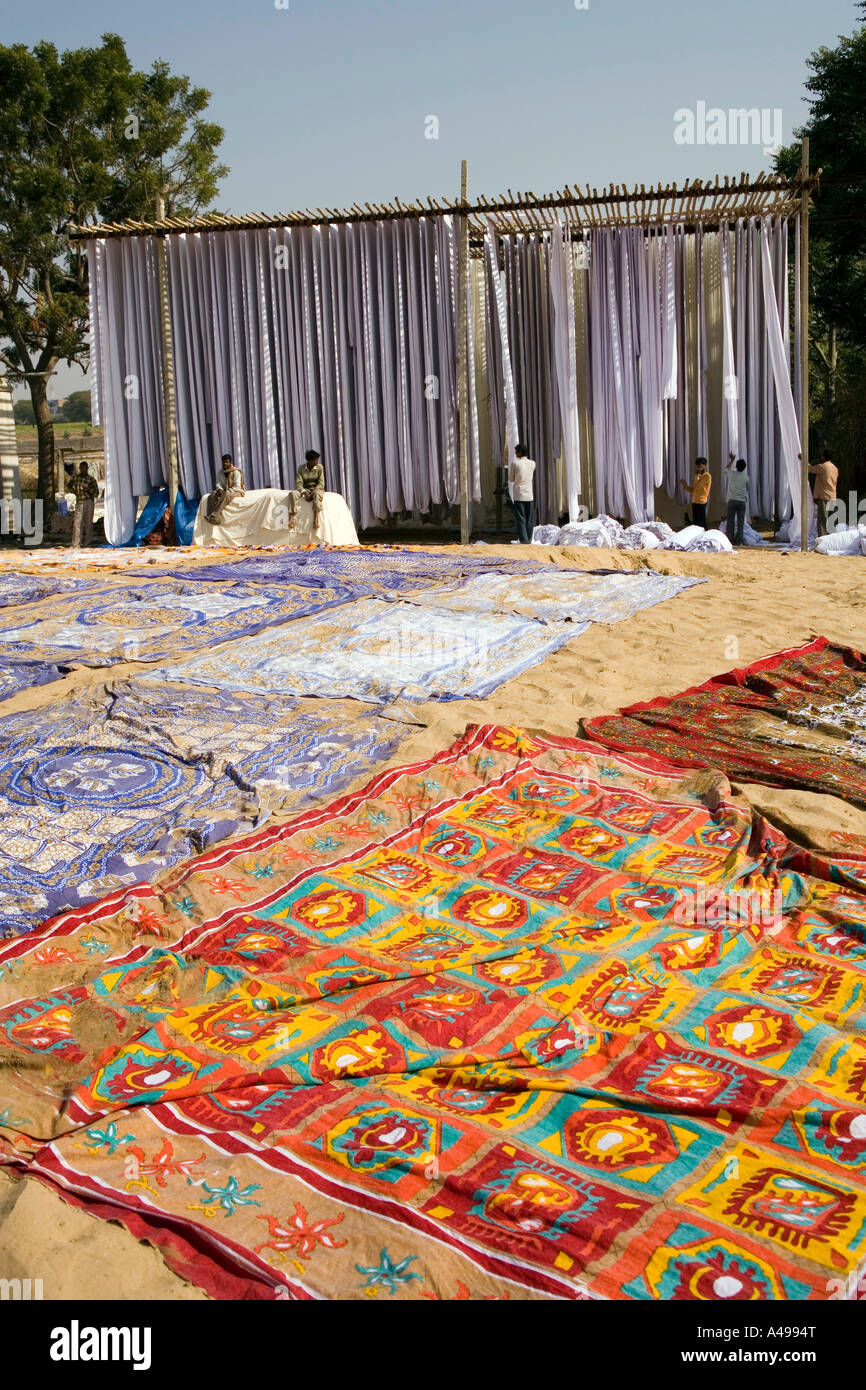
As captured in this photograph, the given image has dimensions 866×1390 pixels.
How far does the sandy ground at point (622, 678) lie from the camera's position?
193 cm

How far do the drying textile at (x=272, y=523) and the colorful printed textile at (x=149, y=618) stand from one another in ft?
12.3

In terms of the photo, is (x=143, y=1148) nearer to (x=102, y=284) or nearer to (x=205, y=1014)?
(x=205, y=1014)

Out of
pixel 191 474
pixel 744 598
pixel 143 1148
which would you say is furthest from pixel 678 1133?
pixel 191 474

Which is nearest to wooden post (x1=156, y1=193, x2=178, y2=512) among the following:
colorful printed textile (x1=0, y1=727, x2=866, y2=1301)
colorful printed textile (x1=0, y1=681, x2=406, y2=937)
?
colorful printed textile (x1=0, y1=681, x2=406, y2=937)

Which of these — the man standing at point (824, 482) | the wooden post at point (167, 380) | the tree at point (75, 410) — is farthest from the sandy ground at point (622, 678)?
the tree at point (75, 410)

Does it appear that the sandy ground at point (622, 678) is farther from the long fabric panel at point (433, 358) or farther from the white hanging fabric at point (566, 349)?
the long fabric panel at point (433, 358)

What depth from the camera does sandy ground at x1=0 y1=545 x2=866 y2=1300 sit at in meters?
1.93

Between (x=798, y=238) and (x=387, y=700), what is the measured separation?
25.6 feet

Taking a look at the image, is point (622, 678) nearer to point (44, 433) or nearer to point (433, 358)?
point (433, 358)

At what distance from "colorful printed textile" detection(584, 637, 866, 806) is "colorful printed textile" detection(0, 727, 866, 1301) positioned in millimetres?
631

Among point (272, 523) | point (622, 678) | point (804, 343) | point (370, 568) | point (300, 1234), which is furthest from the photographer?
point (272, 523)

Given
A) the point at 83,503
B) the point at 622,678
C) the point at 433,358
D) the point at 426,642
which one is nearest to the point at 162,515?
the point at 83,503

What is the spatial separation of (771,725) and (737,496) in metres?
7.20

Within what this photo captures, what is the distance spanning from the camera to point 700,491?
11812mm
